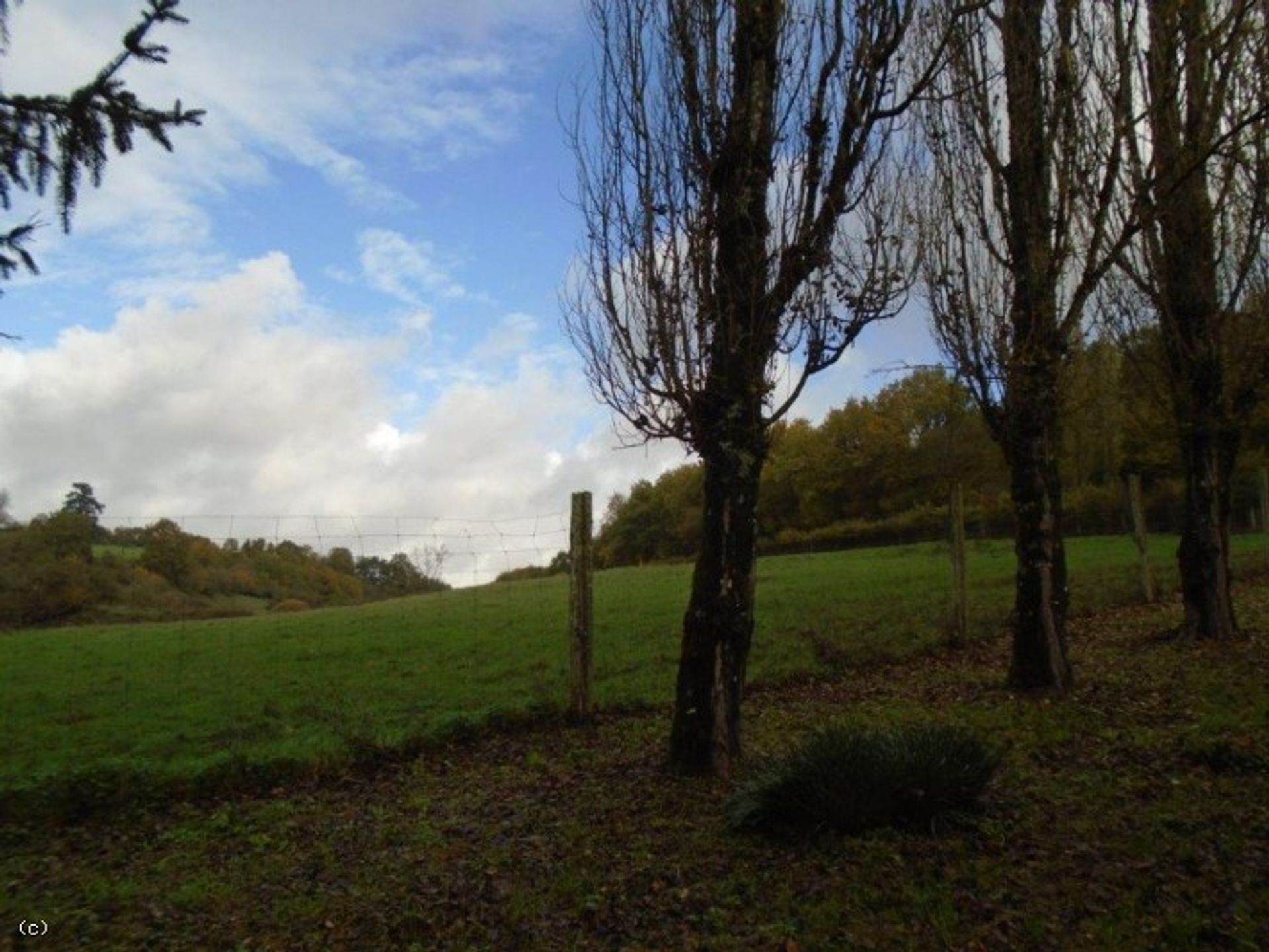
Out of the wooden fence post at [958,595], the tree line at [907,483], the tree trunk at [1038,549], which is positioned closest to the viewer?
the tree trunk at [1038,549]

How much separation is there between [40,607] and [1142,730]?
20792 millimetres

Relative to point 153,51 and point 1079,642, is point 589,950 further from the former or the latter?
point 1079,642

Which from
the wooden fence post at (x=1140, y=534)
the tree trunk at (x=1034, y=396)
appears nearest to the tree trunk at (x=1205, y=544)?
the tree trunk at (x=1034, y=396)

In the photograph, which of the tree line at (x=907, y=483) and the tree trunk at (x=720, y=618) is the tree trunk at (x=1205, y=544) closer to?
the tree trunk at (x=720, y=618)

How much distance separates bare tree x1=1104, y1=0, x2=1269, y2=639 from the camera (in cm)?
1132

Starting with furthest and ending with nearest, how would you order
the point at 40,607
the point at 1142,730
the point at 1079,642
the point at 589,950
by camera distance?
1. the point at 40,607
2. the point at 1079,642
3. the point at 1142,730
4. the point at 589,950

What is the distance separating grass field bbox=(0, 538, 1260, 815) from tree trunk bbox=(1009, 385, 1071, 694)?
320 centimetres

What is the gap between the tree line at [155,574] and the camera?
18.3 metres

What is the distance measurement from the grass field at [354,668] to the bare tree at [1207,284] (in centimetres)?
345

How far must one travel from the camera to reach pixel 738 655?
7.18 m

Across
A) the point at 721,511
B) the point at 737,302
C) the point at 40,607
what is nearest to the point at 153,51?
the point at 737,302

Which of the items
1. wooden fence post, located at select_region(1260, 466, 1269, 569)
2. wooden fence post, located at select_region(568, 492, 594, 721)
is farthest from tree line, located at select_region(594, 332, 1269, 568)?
wooden fence post, located at select_region(568, 492, 594, 721)

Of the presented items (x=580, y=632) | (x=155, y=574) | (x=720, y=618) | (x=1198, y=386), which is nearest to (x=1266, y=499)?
(x=1198, y=386)

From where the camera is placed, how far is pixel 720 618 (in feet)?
23.3
